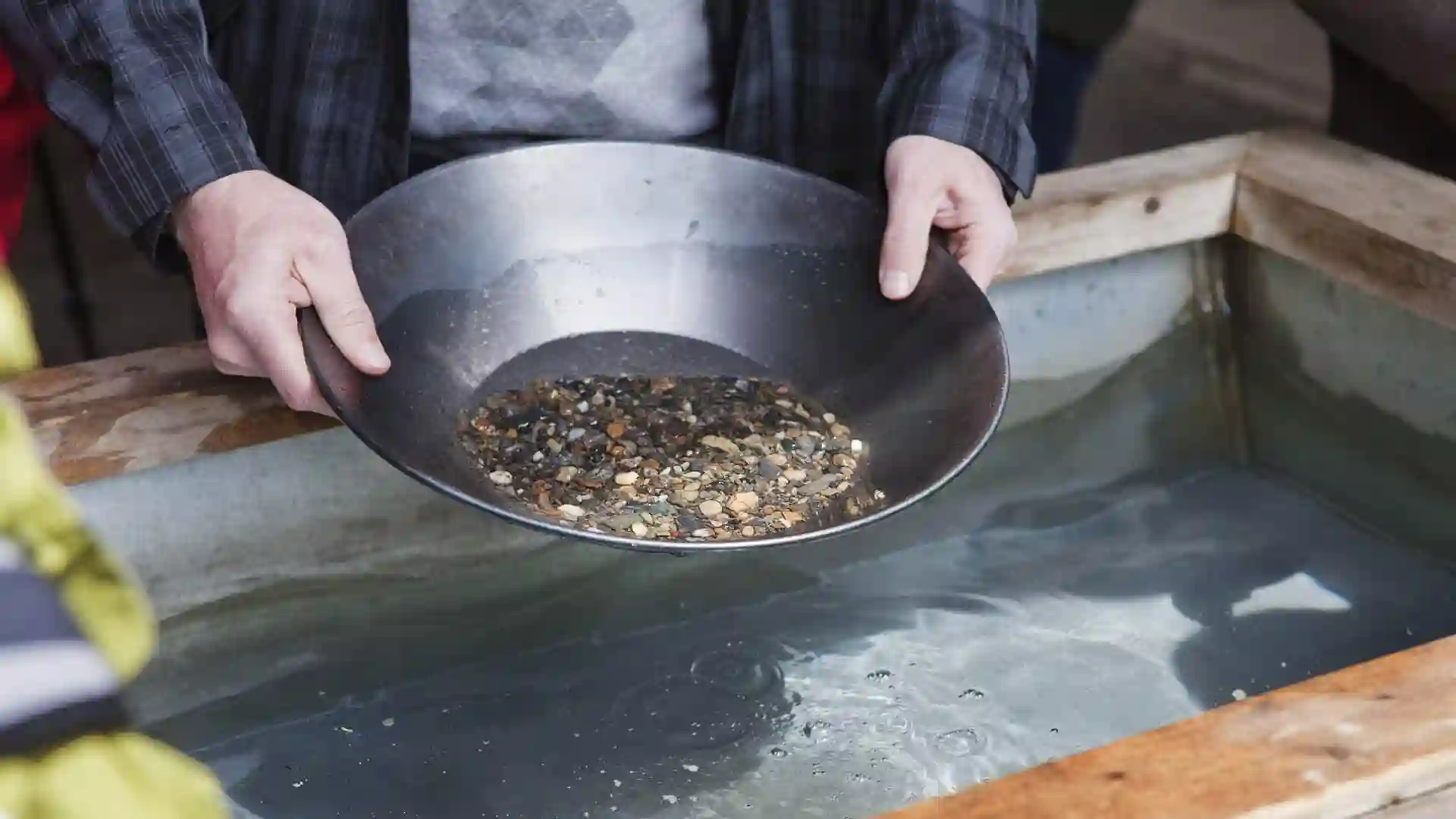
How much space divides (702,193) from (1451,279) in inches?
28.8

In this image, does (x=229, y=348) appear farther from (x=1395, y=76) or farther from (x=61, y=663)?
(x=1395, y=76)

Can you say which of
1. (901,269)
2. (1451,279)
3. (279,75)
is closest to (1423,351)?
(1451,279)

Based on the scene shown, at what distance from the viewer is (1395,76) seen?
5.39ft

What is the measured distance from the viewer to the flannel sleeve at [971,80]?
1.12 metres

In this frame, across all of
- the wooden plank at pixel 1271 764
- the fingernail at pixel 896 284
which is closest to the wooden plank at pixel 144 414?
the fingernail at pixel 896 284

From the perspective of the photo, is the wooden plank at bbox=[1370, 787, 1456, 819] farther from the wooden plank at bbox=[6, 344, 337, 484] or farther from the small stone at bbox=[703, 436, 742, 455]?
the wooden plank at bbox=[6, 344, 337, 484]

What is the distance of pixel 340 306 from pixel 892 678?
605 millimetres

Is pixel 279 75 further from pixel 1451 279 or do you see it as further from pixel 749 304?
pixel 1451 279

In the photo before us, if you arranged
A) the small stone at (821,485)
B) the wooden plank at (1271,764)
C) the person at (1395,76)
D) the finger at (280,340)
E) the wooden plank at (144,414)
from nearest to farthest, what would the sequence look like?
the wooden plank at (1271,764) < the finger at (280,340) < the small stone at (821,485) < the wooden plank at (144,414) < the person at (1395,76)

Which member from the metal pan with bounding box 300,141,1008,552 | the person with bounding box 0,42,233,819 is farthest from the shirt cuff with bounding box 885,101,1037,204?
the person with bounding box 0,42,233,819

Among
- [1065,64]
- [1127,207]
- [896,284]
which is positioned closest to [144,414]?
[896,284]

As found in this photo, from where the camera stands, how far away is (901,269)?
1005 mm

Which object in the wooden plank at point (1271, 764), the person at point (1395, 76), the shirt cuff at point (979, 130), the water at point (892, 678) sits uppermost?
the shirt cuff at point (979, 130)

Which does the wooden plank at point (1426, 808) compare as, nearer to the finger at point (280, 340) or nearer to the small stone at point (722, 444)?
the small stone at point (722, 444)
